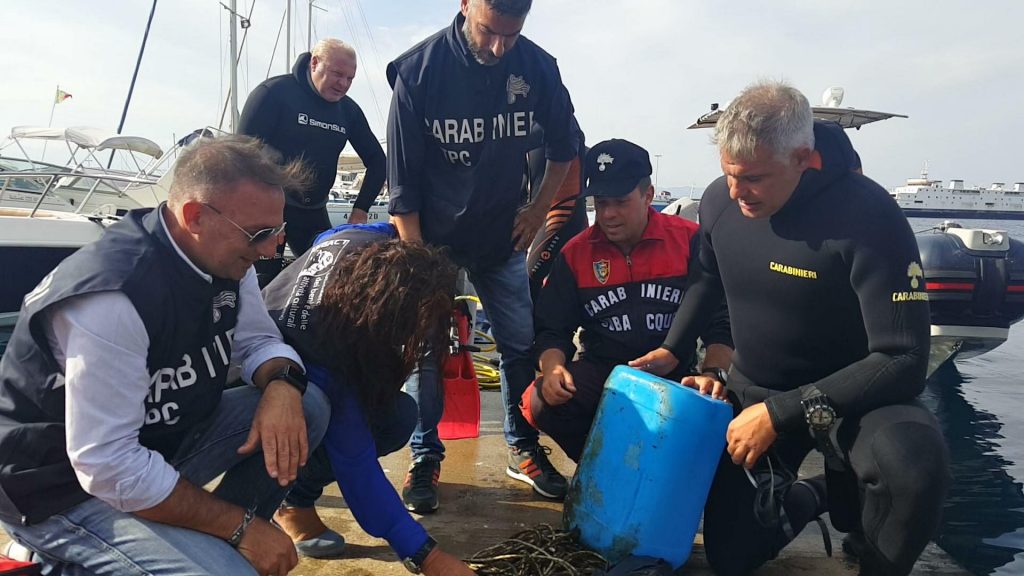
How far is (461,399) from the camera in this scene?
3.09 m

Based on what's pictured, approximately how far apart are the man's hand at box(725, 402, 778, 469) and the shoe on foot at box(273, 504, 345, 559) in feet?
4.20

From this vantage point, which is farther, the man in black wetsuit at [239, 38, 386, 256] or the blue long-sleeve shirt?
the man in black wetsuit at [239, 38, 386, 256]

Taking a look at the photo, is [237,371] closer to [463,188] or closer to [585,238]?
[463,188]

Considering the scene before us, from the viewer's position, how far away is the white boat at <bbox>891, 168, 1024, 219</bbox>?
65.8 m

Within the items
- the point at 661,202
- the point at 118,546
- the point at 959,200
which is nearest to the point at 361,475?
the point at 118,546

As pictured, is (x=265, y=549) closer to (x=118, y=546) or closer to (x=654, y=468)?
(x=118, y=546)

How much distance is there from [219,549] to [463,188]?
164 cm

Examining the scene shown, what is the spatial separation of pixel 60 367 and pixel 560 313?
1764 millimetres

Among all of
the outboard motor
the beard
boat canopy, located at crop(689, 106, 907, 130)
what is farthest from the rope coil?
boat canopy, located at crop(689, 106, 907, 130)

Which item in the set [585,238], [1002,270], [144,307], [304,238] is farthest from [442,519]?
[1002,270]

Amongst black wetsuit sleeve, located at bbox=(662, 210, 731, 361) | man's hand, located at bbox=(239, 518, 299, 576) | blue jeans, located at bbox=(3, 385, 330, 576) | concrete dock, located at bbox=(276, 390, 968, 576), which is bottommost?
concrete dock, located at bbox=(276, 390, 968, 576)

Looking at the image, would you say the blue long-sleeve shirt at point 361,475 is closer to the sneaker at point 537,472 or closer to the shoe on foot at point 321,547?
the shoe on foot at point 321,547

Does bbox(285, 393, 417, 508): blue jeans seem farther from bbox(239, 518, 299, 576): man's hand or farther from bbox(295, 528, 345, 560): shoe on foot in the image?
bbox(239, 518, 299, 576): man's hand

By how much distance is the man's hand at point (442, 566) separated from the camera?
1.79 meters
